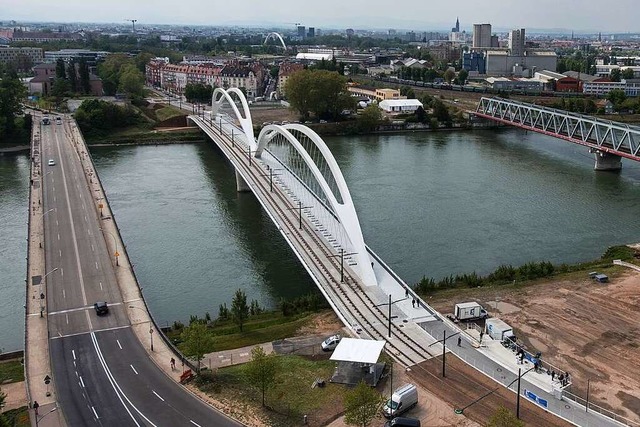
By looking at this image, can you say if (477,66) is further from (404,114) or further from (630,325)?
(630,325)

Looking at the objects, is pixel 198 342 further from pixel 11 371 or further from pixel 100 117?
pixel 100 117

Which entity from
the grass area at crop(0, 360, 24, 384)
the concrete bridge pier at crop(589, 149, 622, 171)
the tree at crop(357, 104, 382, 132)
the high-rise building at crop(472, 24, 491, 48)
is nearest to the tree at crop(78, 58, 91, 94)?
the tree at crop(357, 104, 382, 132)

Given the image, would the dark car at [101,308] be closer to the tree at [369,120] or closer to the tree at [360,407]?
the tree at [360,407]

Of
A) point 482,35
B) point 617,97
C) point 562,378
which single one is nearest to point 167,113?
point 617,97

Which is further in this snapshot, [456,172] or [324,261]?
[456,172]

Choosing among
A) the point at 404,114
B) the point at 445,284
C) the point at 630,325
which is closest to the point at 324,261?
the point at 445,284

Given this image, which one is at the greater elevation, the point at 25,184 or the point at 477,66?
the point at 477,66

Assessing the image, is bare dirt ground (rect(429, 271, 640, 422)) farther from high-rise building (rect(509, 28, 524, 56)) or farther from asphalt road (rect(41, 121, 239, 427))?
high-rise building (rect(509, 28, 524, 56))
